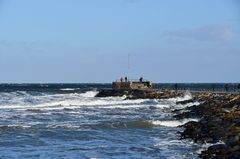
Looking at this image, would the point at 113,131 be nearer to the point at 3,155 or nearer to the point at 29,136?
the point at 29,136

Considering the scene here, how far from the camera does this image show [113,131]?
26.8 metres

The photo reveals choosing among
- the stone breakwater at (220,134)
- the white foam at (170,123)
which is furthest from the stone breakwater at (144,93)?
the stone breakwater at (220,134)

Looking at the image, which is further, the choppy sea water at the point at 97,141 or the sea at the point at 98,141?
the choppy sea water at the point at 97,141

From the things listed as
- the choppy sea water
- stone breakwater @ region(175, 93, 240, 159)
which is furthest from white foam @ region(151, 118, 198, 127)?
stone breakwater @ region(175, 93, 240, 159)

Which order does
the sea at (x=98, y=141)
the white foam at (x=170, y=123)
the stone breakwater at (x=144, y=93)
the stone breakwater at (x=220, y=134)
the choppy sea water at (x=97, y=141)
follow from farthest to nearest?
the stone breakwater at (x=144, y=93) < the white foam at (x=170, y=123) < the choppy sea water at (x=97, y=141) < the sea at (x=98, y=141) < the stone breakwater at (x=220, y=134)

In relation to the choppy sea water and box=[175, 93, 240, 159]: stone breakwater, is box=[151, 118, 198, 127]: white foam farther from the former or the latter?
box=[175, 93, 240, 159]: stone breakwater

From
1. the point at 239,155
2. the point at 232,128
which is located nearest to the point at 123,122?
the point at 232,128

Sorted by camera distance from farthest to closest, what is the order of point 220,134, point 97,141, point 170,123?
point 170,123 → point 97,141 → point 220,134

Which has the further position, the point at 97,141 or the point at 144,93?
the point at 144,93

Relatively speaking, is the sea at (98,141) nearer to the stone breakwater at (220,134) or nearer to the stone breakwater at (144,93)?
the stone breakwater at (220,134)

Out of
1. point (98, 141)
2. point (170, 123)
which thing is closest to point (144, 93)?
point (170, 123)

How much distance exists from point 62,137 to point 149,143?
437 centimetres

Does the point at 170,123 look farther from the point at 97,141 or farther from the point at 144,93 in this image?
the point at 144,93

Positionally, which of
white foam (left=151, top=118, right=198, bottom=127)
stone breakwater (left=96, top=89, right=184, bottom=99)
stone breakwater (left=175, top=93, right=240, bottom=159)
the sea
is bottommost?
the sea
